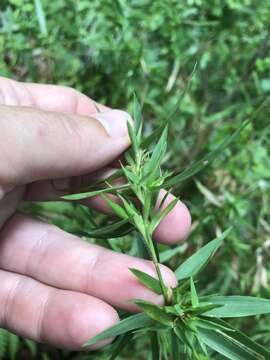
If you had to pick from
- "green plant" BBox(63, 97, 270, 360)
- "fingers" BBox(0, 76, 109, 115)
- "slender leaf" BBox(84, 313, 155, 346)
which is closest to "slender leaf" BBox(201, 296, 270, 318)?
"green plant" BBox(63, 97, 270, 360)

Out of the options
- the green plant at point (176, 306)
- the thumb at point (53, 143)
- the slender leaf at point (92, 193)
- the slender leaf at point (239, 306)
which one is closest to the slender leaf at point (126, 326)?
the green plant at point (176, 306)

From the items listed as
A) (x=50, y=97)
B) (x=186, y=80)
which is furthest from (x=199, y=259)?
(x=186, y=80)

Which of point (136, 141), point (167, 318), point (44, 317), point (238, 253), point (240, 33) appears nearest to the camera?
point (167, 318)

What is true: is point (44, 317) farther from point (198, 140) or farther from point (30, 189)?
point (198, 140)

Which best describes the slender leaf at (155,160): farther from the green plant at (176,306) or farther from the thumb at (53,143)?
the thumb at (53,143)

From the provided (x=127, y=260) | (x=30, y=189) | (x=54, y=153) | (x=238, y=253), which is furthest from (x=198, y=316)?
(x=238, y=253)

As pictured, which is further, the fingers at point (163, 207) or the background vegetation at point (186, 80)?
the background vegetation at point (186, 80)

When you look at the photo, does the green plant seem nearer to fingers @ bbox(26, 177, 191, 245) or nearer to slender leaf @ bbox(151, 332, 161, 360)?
slender leaf @ bbox(151, 332, 161, 360)
